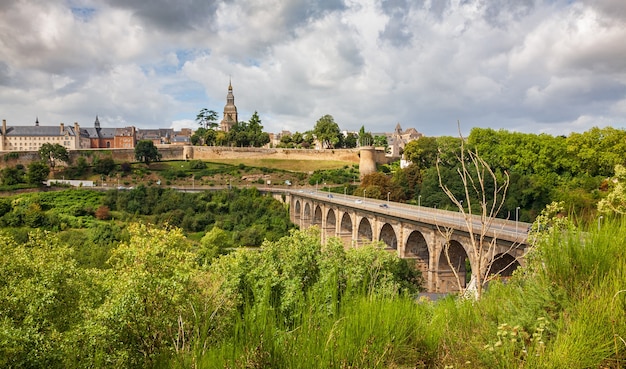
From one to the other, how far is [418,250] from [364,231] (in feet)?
32.9

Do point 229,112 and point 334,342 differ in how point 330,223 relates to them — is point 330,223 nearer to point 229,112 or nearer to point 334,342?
point 334,342

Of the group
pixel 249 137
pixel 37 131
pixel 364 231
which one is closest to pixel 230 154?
pixel 249 137

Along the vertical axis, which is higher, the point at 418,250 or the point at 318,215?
the point at 418,250

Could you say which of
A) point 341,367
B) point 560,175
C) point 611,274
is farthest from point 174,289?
point 560,175

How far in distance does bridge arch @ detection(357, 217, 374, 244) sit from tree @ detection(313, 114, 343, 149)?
192ft

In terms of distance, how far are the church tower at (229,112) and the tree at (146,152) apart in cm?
3680

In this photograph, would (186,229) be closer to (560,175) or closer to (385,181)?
(385,181)

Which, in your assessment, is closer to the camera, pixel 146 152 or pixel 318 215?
pixel 318 215

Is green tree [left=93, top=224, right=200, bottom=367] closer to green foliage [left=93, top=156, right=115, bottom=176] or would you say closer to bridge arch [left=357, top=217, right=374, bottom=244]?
bridge arch [left=357, top=217, right=374, bottom=244]

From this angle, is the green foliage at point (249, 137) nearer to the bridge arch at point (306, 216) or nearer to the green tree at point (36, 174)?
the green tree at point (36, 174)

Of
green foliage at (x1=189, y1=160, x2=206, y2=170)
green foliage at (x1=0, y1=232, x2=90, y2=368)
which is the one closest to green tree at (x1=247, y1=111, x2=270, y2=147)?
green foliage at (x1=189, y1=160, x2=206, y2=170)

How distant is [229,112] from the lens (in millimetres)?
131375

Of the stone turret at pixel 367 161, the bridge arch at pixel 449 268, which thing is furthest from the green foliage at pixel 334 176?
the bridge arch at pixel 449 268

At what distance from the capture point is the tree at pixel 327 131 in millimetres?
98312
